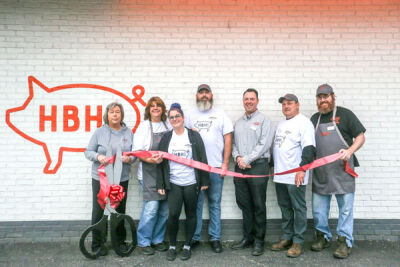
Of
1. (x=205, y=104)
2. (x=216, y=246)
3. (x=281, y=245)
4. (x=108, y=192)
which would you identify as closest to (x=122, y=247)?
(x=108, y=192)

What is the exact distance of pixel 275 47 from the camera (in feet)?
15.2

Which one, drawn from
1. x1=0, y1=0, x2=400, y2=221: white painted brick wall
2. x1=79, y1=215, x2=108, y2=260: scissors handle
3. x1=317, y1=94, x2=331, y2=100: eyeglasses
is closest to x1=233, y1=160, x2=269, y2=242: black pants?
x1=0, y1=0, x2=400, y2=221: white painted brick wall

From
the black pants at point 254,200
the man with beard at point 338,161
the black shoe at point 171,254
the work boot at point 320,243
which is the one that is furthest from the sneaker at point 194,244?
the man with beard at point 338,161

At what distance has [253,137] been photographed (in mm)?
4035

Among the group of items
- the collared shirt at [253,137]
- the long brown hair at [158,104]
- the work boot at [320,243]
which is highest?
the long brown hair at [158,104]

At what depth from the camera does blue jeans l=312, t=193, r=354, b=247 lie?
3.90m

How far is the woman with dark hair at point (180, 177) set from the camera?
3.72m

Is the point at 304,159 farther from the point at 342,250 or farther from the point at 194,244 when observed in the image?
the point at 194,244

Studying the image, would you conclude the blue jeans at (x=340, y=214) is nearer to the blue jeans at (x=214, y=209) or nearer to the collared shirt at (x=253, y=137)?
the collared shirt at (x=253, y=137)

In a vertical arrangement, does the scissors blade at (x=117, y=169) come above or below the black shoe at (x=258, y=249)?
above

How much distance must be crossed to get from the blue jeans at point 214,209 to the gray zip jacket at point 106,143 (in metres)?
1.19

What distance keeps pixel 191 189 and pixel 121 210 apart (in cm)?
114

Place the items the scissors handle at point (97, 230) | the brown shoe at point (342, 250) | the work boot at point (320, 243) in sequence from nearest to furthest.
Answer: the scissors handle at point (97, 230), the brown shoe at point (342, 250), the work boot at point (320, 243)

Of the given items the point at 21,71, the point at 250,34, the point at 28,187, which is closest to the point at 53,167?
the point at 28,187
